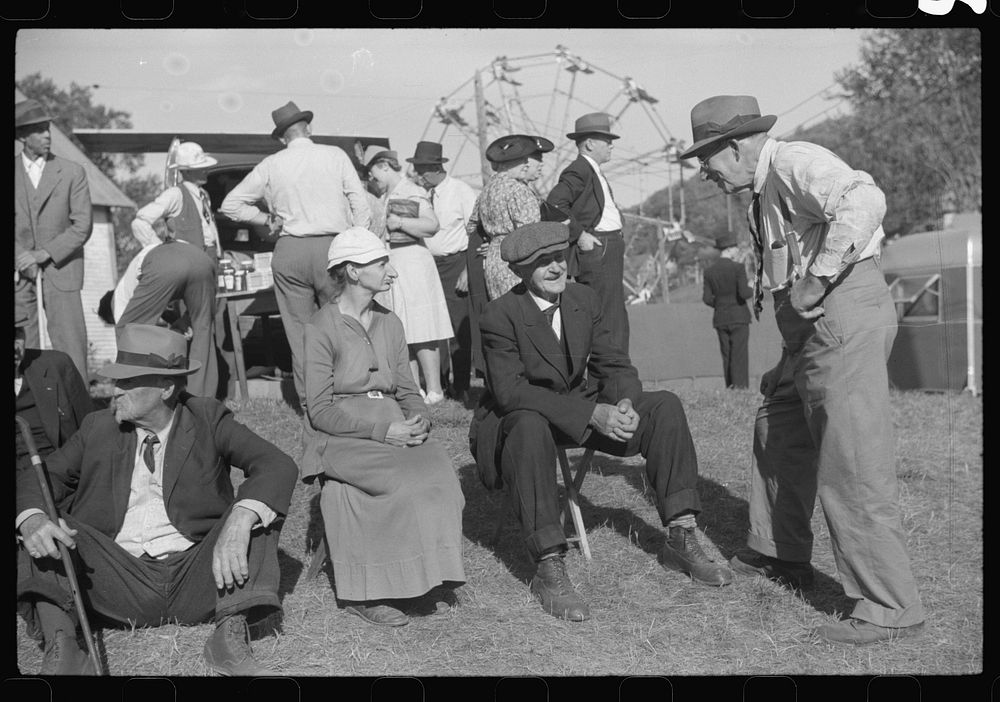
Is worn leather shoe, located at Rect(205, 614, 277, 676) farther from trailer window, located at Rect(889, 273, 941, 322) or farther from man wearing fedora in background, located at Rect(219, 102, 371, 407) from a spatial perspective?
trailer window, located at Rect(889, 273, 941, 322)

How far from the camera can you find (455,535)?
3.89 m

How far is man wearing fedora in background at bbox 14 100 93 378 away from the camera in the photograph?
17.0ft

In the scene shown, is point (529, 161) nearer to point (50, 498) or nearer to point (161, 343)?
point (161, 343)

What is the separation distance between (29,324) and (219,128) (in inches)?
54.6

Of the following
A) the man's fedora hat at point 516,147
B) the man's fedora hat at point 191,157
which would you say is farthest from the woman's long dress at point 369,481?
the man's fedora hat at point 191,157

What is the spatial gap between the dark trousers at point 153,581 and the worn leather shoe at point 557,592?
1.03m

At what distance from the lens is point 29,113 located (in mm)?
5105

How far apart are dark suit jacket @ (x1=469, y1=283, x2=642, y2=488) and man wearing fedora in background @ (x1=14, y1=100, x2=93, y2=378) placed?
225 cm

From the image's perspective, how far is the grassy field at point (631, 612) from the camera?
3.56 metres

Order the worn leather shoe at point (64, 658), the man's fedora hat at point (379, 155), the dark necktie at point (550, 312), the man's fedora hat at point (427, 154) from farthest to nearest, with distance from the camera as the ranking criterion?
the man's fedora hat at point (427, 154) < the man's fedora hat at point (379, 155) < the dark necktie at point (550, 312) < the worn leather shoe at point (64, 658)

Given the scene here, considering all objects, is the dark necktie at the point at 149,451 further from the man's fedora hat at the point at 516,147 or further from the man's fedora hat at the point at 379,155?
the man's fedora hat at the point at 379,155

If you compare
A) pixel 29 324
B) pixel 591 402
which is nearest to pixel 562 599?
pixel 591 402

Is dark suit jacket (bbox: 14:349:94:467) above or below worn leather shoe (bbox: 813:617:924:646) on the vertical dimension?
above

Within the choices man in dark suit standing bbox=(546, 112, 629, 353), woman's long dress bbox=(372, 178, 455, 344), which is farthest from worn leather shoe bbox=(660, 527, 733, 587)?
woman's long dress bbox=(372, 178, 455, 344)
